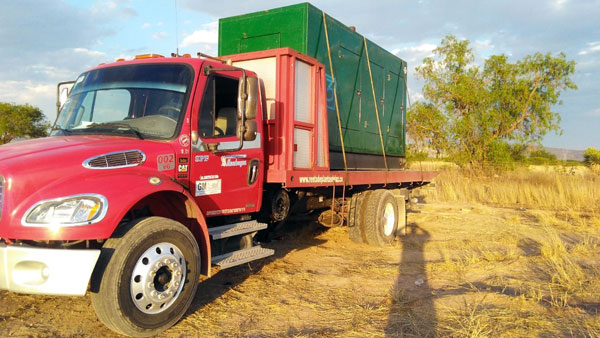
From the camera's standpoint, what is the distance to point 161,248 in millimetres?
3912

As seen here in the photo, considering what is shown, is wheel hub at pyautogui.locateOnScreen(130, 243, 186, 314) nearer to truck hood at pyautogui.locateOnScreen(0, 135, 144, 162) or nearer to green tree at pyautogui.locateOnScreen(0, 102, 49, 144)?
truck hood at pyautogui.locateOnScreen(0, 135, 144, 162)

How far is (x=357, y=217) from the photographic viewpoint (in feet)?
26.7

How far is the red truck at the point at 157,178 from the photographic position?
3.40 m

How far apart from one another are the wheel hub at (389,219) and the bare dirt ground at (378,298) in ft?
1.76

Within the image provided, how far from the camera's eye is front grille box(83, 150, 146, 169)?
12.3 ft

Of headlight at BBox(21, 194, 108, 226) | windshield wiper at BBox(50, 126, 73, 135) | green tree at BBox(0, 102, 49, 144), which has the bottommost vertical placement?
headlight at BBox(21, 194, 108, 226)

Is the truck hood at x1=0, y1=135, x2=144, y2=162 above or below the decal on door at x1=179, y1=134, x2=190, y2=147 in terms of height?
below

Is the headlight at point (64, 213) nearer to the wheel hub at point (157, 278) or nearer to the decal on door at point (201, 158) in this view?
the wheel hub at point (157, 278)

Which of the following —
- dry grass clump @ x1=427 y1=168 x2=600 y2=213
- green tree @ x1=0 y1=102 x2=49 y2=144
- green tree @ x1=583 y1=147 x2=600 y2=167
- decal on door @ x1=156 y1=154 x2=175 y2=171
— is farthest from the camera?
green tree @ x1=583 y1=147 x2=600 y2=167

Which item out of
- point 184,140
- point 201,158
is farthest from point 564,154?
point 184,140

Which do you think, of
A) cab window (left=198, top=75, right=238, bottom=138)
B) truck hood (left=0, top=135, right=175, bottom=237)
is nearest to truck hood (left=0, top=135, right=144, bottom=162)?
truck hood (left=0, top=135, right=175, bottom=237)

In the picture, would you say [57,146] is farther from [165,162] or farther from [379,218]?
[379,218]

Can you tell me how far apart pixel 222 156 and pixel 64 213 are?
1875 mm

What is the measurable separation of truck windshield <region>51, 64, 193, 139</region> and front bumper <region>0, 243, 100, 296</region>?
55.0 inches
